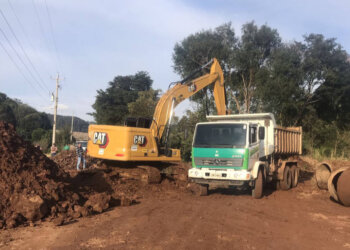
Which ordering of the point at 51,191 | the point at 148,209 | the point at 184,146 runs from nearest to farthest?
the point at 51,191, the point at 148,209, the point at 184,146

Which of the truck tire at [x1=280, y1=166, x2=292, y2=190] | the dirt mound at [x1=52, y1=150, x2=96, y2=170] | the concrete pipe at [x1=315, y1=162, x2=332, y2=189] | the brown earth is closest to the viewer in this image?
the brown earth

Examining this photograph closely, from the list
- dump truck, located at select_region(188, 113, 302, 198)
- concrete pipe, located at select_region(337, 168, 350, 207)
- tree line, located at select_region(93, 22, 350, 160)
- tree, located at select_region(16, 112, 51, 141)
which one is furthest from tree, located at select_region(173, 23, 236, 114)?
tree, located at select_region(16, 112, 51, 141)

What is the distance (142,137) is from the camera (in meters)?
11.2

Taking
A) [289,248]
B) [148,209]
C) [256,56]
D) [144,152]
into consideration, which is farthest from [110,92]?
[289,248]

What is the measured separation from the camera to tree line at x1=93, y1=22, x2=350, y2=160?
23219mm

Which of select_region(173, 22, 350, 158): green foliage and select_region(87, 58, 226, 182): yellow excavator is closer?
select_region(87, 58, 226, 182): yellow excavator

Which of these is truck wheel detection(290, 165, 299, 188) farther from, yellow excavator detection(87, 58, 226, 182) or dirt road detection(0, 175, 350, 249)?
yellow excavator detection(87, 58, 226, 182)

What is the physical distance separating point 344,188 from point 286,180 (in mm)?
3569

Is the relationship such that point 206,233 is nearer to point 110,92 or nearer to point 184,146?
point 184,146

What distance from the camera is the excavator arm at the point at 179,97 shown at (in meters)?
12.0

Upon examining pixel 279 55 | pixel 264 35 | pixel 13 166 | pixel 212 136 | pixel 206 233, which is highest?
pixel 264 35

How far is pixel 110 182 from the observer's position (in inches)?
430

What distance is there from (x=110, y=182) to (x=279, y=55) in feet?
55.3

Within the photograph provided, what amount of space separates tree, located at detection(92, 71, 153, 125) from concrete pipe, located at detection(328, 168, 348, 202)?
1252 inches
